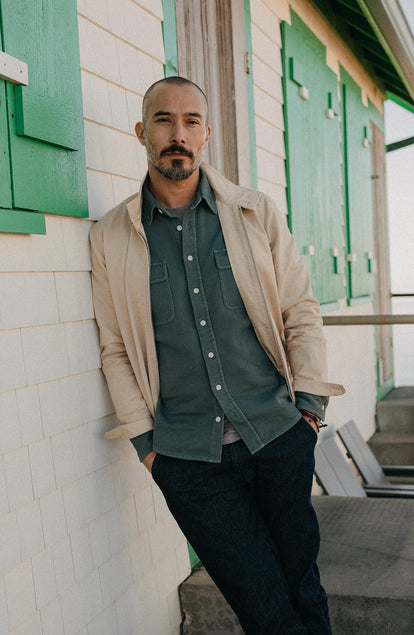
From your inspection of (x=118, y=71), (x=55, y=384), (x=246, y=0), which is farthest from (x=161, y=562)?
(x=246, y=0)

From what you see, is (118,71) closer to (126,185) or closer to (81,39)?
(81,39)

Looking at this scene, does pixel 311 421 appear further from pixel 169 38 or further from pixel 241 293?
pixel 169 38

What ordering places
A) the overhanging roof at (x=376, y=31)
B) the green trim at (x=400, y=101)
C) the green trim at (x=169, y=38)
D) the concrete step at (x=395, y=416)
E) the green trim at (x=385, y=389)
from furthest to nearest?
the green trim at (x=400, y=101) < the green trim at (x=385, y=389) < the concrete step at (x=395, y=416) < the overhanging roof at (x=376, y=31) < the green trim at (x=169, y=38)

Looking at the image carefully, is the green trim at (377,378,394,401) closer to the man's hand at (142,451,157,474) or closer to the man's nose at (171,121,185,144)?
the man's hand at (142,451,157,474)

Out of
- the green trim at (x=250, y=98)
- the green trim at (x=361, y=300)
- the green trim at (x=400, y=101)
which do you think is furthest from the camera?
the green trim at (x=400, y=101)

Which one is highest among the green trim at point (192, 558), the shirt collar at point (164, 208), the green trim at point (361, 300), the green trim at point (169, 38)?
the green trim at point (169, 38)

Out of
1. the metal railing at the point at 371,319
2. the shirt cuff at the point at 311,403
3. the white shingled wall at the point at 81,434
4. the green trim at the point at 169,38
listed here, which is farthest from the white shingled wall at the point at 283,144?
the shirt cuff at the point at 311,403

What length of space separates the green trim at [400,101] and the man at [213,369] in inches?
292

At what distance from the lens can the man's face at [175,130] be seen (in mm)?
2018

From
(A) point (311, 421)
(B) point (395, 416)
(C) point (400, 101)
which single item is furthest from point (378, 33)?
(A) point (311, 421)

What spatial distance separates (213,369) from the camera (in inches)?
79.5

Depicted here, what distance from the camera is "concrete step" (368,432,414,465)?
693cm

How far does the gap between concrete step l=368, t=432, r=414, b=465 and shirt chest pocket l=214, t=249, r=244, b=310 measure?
17.4 ft

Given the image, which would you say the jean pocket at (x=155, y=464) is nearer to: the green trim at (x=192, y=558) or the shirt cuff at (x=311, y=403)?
the shirt cuff at (x=311, y=403)
